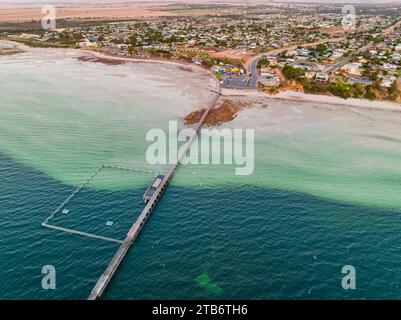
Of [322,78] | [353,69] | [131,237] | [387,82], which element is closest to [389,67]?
[353,69]

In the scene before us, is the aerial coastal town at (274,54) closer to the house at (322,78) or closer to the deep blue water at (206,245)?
the house at (322,78)

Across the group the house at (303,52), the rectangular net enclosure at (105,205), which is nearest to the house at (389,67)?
the house at (303,52)

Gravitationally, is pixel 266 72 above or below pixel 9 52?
below

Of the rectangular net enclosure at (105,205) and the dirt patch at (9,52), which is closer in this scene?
the rectangular net enclosure at (105,205)

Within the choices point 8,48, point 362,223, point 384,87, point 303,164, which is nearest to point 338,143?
point 303,164

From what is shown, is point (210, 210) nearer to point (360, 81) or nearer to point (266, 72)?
point (360, 81)

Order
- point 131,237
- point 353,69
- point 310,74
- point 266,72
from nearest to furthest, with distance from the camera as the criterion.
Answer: point 131,237
point 310,74
point 266,72
point 353,69
